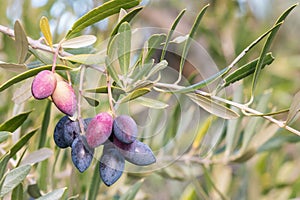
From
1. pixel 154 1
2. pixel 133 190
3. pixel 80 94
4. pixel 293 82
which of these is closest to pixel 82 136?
pixel 80 94

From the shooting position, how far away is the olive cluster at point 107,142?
1.81 ft

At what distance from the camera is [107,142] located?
0.59 metres

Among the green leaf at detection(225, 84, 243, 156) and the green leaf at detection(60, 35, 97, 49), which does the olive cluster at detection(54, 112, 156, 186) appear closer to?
the green leaf at detection(60, 35, 97, 49)

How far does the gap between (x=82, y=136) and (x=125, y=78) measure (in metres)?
0.08

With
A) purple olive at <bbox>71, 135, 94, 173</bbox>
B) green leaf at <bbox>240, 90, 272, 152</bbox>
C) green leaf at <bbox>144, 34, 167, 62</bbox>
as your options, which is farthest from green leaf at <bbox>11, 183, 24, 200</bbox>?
green leaf at <bbox>240, 90, 272, 152</bbox>

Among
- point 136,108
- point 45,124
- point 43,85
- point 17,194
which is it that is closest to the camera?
point 43,85

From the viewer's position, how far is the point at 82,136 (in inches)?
22.7

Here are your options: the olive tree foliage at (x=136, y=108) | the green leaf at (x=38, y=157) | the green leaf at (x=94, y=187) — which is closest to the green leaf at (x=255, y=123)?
the olive tree foliage at (x=136, y=108)

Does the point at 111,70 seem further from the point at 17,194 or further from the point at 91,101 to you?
the point at 17,194

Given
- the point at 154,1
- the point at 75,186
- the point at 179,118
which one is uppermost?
the point at 75,186

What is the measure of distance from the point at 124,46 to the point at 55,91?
0.09m

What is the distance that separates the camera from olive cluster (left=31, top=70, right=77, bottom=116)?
0.54m

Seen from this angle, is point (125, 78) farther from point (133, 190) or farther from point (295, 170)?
point (295, 170)

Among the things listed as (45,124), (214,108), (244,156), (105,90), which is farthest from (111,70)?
(244,156)
